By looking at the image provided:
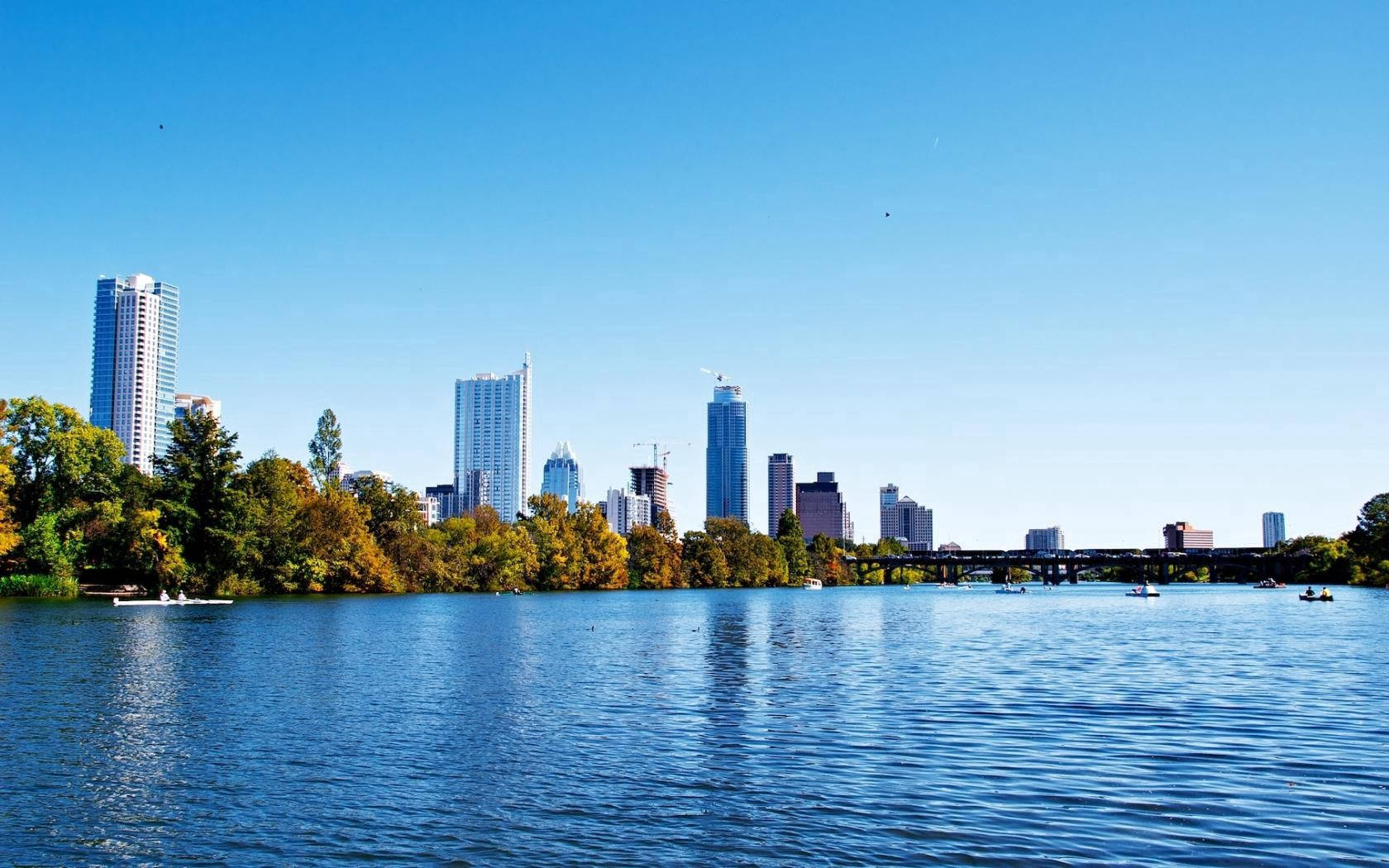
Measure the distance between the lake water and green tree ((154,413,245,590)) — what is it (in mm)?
68348

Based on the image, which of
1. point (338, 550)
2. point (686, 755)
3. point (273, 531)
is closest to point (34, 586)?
point (273, 531)

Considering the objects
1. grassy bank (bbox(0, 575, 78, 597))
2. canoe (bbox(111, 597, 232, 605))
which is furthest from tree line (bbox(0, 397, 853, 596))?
canoe (bbox(111, 597, 232, 605))

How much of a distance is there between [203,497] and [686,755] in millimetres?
122578

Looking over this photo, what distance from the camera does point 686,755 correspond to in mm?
32469

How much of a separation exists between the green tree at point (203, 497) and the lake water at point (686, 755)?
68348mm

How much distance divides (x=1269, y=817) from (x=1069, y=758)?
726 cm

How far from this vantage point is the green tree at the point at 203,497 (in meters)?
135

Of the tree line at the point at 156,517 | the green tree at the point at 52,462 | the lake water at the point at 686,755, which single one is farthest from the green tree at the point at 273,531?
the lake water at the point at 686,755

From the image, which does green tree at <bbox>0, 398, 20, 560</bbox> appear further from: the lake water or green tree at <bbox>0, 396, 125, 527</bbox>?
the lake water

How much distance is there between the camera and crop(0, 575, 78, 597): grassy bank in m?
123

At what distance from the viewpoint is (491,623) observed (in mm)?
99938

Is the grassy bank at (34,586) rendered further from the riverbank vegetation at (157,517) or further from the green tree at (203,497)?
the green tree at (203,497)

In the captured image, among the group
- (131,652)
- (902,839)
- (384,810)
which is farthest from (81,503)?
(902,839)

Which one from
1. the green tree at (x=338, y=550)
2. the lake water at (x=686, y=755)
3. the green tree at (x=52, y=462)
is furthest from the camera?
the green tree at (x=338, y=550)
